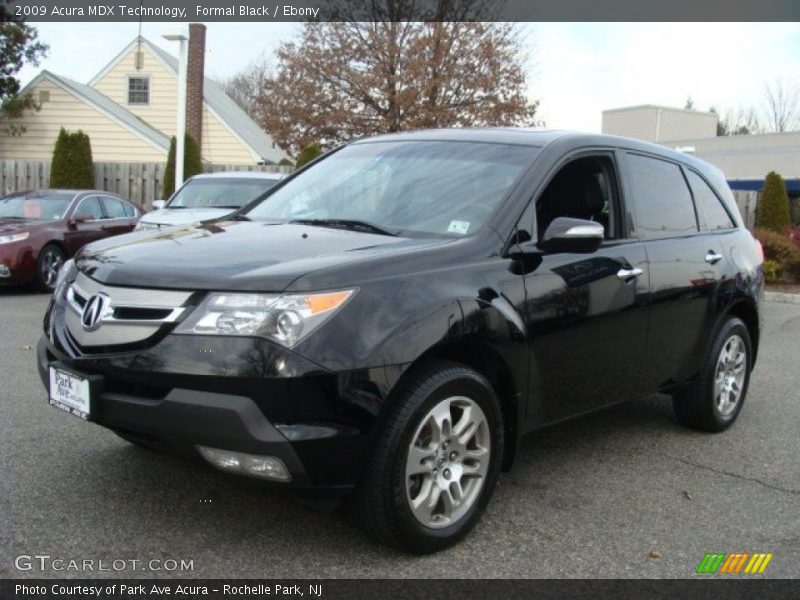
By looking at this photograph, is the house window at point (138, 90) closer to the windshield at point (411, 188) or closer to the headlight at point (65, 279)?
the windshield at point (411, 188)

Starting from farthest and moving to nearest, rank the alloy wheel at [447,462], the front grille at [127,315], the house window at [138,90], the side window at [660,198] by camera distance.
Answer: the house window at [138,90], the side window at [660,198], the alloy wheel at [447,462], the front grille at [127,315]

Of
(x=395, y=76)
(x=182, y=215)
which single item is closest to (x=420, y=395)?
(x=182, y=215)

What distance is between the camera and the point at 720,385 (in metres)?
5.45

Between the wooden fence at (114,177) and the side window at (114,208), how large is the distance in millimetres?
7426

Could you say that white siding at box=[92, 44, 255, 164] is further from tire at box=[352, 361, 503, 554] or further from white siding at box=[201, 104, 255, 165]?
tire at box=[352, 361, 503, 554]

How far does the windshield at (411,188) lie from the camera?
3975mm

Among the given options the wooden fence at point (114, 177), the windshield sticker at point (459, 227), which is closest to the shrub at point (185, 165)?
the wooden fence at point (114, 177)

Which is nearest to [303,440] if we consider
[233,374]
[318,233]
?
[233,374]

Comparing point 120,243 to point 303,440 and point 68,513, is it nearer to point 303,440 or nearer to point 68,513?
point 68,513

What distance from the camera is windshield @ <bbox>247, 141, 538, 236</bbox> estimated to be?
3.97 meters

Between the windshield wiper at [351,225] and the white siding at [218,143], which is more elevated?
the white siding at [218,143]

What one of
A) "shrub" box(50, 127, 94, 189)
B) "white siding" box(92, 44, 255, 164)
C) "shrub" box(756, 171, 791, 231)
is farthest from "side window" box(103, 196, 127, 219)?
"white siding" box(92, 44, 255, 164)

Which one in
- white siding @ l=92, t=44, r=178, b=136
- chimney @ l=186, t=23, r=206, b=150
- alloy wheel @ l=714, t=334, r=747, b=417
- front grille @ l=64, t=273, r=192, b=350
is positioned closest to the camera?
front grille @ l=64, t=273, r=192, b=350
